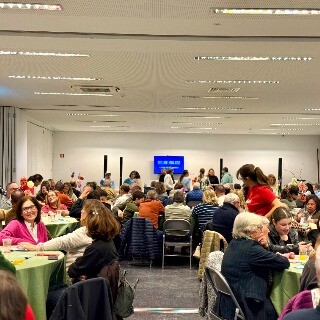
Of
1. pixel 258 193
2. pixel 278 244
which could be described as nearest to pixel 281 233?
pixel 278 244

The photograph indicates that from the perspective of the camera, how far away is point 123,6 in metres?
5.42

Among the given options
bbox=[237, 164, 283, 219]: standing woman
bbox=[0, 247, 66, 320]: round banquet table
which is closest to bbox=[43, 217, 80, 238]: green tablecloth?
bbox=[237, 164, 283, 219]: standing woman

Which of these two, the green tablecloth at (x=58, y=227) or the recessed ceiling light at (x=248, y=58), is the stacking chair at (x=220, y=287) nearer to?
the recessed ceiling light at (x=248, y=58)

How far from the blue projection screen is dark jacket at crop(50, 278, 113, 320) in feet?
65.8

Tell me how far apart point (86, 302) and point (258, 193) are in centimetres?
329

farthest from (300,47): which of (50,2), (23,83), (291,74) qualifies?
(23,83)

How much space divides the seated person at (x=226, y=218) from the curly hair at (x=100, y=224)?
2590mm

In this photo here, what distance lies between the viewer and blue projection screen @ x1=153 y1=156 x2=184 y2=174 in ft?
77.8

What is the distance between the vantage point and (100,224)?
4699 millimetres

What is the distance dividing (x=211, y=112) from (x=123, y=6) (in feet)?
31.5

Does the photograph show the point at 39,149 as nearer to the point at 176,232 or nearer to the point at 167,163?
the point at 167,163

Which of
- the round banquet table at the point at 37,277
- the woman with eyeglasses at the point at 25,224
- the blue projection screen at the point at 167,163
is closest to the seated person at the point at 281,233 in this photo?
the round banquet table at the point at 37,277

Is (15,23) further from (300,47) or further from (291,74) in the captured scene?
(291,74)

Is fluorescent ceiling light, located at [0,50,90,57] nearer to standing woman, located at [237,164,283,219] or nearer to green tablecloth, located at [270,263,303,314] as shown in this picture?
standing woman, located at [237,164,283,219]
